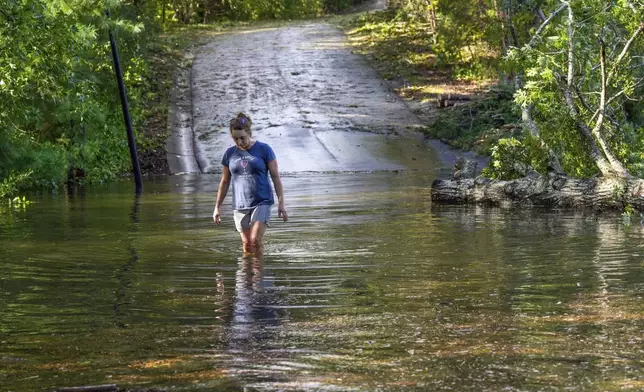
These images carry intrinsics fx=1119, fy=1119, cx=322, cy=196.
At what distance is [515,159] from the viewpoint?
18.2 m

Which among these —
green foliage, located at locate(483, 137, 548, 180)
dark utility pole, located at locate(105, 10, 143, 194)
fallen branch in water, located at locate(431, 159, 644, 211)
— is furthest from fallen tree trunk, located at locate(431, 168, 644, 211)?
dark utility pole, located at locate(105, 10, 143, 194)

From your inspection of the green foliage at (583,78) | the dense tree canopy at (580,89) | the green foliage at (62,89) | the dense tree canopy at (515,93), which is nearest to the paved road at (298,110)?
the green foliage at (62,89)

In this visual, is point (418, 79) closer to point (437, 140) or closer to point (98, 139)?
point (437, 140)

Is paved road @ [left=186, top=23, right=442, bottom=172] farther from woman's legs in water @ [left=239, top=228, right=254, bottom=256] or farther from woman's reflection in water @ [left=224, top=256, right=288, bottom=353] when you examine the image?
woman's reflection in water @ [left=224, top=256, right=288, bottom=353]

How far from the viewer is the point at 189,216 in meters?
16.9

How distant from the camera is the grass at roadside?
103 ft

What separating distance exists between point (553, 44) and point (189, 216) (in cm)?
597

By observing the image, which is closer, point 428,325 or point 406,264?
point 428,325

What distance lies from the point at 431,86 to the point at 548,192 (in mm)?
21712

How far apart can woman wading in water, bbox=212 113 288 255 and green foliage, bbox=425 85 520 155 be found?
18762 millimetres

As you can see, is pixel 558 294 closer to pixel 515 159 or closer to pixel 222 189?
pixel 222 189

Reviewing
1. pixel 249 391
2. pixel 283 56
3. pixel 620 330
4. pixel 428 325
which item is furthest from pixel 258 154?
pixel 283 56

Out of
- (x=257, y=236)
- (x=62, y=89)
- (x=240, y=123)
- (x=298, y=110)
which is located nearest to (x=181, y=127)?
(x=298, y=110)

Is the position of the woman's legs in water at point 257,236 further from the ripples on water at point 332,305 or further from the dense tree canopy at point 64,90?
the dense tree canopy at point 64,90
